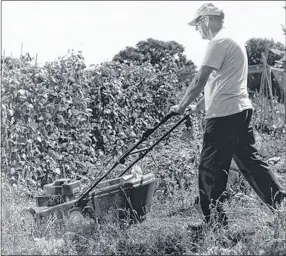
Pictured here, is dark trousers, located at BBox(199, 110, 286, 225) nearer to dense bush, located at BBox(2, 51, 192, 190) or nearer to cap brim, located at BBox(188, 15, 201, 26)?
dense bush, located at BBox(2, 51, 192, 190)

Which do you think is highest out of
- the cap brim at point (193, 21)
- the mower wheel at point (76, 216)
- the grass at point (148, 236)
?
the cap brim at point (193, 21)

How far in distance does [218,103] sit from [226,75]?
240mm

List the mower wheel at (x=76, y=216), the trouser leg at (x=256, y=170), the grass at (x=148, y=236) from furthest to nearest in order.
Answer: the trouser leg at (x=256, y=170) → the mower wheel at (x=76, y=216) → the grass at (x=148, y=236)

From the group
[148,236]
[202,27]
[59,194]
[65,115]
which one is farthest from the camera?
[65,115]

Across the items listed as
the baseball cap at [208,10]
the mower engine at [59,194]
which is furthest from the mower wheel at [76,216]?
the baseball cap at [208,10]

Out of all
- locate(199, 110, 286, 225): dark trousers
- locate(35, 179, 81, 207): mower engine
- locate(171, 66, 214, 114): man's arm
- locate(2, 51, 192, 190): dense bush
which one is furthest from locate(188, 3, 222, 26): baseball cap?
locate(35, 179, 81, 207): mower engine

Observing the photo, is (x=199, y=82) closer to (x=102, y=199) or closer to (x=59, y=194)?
(x=102, y=199)

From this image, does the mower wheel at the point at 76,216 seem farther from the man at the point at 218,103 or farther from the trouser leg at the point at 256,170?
the trouser leg at the point at 256,170

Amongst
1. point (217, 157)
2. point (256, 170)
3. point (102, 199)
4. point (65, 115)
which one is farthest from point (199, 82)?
point (65, 115)

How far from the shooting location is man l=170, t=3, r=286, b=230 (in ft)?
14.6

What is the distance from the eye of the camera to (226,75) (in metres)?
4.52

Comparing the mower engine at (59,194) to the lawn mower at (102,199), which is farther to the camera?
the mower engine at (59,194)

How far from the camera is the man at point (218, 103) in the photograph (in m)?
4.45

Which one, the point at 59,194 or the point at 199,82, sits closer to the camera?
the point at 199,82
